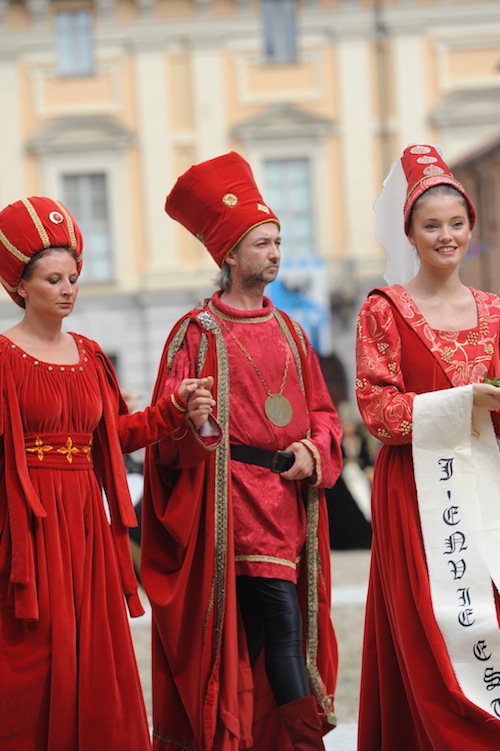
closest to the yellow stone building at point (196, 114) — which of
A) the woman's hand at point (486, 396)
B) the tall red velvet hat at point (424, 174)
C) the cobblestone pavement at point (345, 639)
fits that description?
the cobblestone pavement at point (345, 639)

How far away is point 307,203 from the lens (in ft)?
78.3

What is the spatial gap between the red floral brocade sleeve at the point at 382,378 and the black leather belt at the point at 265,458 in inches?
18.5

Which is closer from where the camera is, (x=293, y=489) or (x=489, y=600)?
(x=489, y=600)

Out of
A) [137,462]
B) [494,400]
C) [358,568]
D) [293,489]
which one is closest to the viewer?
[494,400]

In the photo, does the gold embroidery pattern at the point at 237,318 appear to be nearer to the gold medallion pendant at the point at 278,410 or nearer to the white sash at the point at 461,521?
the gold medallion pendant at the point at 278,410

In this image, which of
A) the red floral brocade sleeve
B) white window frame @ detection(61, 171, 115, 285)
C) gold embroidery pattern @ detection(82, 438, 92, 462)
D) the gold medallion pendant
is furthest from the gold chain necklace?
white window frame @ detection(61, 171, 115, 285)

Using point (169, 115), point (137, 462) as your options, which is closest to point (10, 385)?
point (137, 462)

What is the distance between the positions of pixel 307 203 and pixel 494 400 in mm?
20303

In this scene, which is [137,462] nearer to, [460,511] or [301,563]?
[301,563]

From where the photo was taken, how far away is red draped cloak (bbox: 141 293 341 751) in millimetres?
4328

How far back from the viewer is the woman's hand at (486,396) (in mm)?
3778

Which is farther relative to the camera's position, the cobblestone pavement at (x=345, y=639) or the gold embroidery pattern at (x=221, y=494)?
the cobblestone pavement at (x=345, y=639)

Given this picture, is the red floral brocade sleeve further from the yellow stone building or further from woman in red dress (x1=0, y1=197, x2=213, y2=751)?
the yellow stone building

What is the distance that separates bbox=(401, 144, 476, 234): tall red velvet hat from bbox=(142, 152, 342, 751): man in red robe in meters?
0.58
